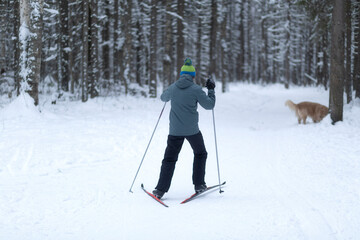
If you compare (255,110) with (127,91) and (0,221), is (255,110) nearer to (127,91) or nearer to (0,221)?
(127,91)

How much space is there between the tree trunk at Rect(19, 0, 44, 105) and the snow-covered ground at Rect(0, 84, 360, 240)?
2.16ft

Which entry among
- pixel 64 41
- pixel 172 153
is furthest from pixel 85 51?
pixel 172 153

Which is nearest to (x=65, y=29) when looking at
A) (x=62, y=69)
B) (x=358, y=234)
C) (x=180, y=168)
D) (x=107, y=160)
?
(x=62, y=69)

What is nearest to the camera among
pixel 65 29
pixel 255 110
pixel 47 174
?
pixel 47 174

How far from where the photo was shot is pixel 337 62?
980cm

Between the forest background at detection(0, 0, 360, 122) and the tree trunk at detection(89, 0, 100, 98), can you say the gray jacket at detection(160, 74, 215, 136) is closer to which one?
the forest background at detection(0, 0, 360, 122)

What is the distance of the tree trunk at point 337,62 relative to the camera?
9.70m

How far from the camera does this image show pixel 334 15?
9.82m

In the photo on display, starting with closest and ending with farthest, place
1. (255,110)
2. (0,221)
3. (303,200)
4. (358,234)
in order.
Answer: (358,234) → (0,221) → (303,200) → (255,110)

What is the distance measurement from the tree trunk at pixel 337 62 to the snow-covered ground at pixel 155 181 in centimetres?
58

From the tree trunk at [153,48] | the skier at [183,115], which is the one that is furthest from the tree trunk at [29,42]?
the tree trunk at [153,48]

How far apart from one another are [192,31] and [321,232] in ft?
113

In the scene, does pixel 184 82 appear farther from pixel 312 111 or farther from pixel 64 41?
pixel 64 41

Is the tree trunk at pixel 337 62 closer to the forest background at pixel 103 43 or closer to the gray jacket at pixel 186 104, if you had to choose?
the forest background at pixel 103 43
